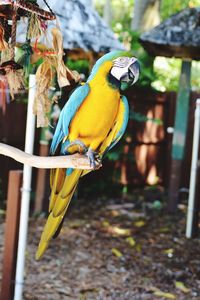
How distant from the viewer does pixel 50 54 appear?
5.48 feet

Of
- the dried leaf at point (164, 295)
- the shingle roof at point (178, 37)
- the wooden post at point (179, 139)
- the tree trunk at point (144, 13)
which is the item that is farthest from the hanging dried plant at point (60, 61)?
the tree trunk at point (144, 13)

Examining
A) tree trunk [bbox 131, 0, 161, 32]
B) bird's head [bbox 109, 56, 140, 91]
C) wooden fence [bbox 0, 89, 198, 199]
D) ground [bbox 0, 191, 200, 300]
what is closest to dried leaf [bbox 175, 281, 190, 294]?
ground [bbox 0, 191, 200, 300]

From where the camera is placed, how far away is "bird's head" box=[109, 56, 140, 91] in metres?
1.34

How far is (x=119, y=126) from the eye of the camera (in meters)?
1.59

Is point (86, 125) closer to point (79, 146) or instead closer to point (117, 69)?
point (79, 146)

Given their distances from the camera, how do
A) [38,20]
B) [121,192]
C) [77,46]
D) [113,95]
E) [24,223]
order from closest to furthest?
[113,95]
[38,20]
[24,223]
[77,46]
[121,192]

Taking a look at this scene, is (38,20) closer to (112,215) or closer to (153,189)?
(112,215)

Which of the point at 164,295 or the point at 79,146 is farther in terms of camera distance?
the point at 164,295

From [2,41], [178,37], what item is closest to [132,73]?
[2,41]

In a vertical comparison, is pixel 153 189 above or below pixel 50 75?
below

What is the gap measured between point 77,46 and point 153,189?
260 centimetres

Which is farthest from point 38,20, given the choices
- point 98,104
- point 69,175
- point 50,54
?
point 69,175

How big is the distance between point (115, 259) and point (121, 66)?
2872mm

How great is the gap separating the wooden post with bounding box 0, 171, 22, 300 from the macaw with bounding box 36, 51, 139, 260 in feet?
3.91
